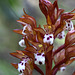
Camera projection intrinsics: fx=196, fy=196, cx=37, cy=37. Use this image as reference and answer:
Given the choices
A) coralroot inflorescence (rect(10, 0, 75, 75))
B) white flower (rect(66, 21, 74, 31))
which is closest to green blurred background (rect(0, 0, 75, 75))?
coralroot inflorescence (rect(10, 0, 75, 75))

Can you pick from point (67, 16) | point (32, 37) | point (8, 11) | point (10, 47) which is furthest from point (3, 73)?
point (67, 16)

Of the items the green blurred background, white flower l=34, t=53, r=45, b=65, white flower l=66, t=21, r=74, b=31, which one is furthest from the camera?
the green blurred background

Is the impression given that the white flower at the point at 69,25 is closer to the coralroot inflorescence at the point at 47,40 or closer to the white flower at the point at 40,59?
the coralroot inflorescence at the point at 47,40

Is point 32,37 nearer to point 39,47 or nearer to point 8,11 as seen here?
point 39,47

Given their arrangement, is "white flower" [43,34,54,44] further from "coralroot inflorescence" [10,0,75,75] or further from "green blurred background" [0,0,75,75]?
"green blurred background" [0,0,75,75]

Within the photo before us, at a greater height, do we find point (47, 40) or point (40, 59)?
point (47, 40)

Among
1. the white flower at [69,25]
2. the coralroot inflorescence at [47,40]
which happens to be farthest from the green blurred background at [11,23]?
the white flower at [69,25]

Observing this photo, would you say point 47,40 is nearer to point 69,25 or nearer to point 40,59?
point 40,59

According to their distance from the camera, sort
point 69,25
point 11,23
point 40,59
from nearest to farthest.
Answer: point 40,59, point 69,25, point 11,23

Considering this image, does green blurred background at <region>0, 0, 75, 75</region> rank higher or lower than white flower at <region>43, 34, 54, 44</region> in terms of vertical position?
higher

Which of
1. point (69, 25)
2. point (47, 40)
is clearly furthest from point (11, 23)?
point (47, 40)

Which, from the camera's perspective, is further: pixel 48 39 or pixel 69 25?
pixel 69 25
